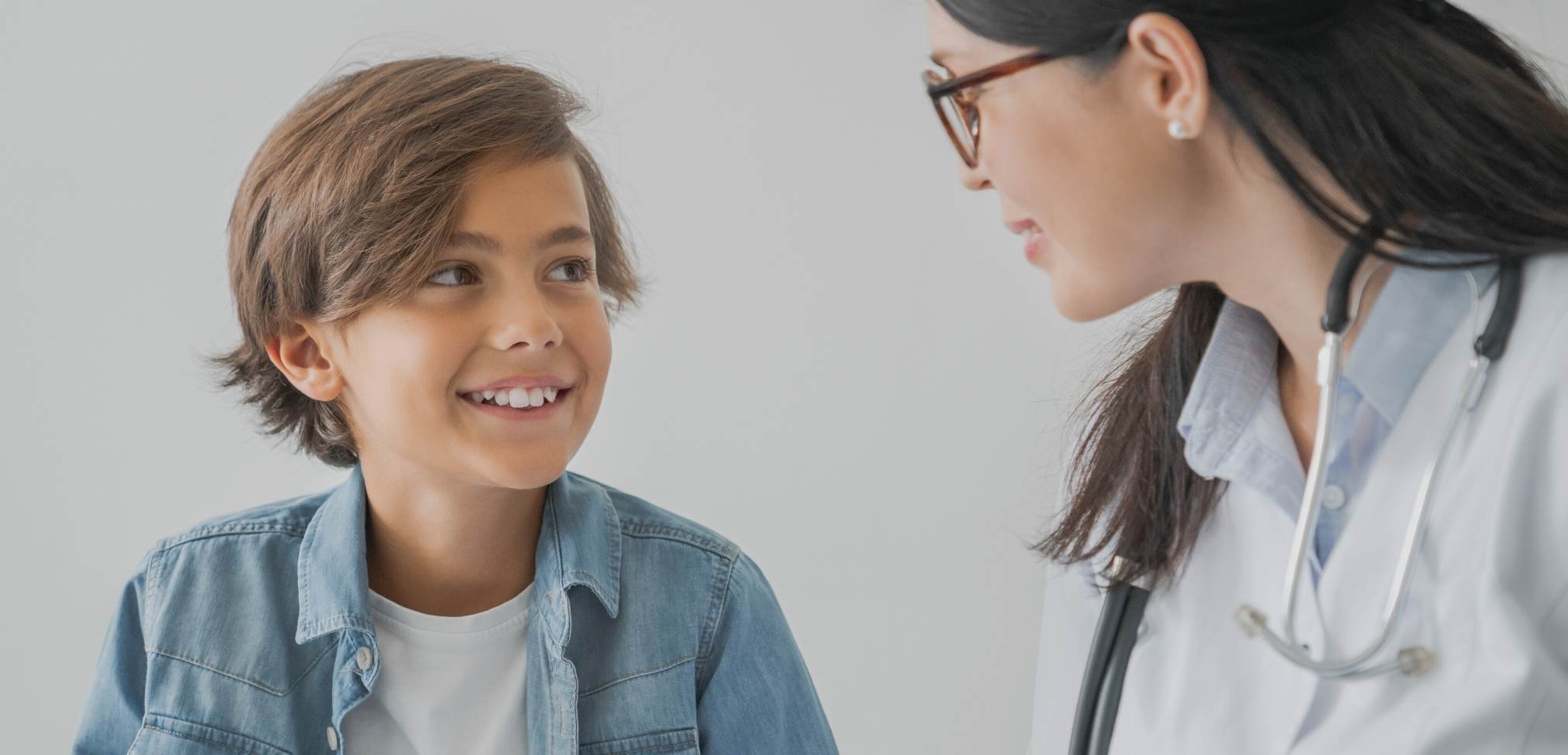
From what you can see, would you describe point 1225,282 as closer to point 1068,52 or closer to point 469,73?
point 1068,52

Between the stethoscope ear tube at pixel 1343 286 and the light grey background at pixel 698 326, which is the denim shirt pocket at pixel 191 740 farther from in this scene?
the stethoscope ear tube at pixel 1343 286

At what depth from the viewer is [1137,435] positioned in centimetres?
133

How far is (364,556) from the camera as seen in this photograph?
150 centimetres

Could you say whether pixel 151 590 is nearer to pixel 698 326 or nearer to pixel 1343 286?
pixel 698 326

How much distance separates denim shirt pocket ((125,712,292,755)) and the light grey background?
0.70 meters

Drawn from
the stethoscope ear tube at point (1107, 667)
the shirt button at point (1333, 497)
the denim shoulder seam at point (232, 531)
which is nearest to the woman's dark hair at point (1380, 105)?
the shirt button at point (1333, 497)

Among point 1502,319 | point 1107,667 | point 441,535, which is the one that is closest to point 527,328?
point 441,535

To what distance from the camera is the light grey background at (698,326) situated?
2094 mm

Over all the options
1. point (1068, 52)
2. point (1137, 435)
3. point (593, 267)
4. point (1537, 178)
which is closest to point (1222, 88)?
point (1068, 52)

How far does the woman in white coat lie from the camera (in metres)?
0.99

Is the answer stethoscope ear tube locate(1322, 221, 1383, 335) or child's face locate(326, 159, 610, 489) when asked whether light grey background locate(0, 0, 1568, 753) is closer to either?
child's face locate(326, 159, 610, 489)

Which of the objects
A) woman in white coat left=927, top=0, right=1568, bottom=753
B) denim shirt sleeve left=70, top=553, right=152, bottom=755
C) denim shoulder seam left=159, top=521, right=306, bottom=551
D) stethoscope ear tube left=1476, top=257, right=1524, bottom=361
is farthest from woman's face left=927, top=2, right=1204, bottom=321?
denim shirt sleeve left=70, top=553, right=152, bottom=755

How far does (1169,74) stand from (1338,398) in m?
0.32

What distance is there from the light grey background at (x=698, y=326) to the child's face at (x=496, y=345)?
0.63 metres
